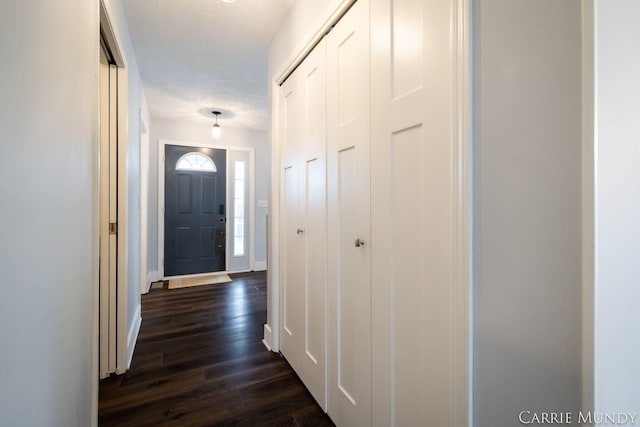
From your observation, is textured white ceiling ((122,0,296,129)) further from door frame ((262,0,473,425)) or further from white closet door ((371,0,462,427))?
door frame ((262,0,473,425))

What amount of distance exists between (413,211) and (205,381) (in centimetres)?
172

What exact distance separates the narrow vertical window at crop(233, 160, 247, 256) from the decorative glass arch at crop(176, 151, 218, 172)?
357mm

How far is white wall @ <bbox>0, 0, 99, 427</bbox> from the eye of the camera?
57 centimetres

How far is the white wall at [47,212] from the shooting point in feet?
1.86

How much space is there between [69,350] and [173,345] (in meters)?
1.51

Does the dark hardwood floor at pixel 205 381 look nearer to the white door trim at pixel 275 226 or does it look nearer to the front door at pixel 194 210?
the white door trim at pixel 275 226

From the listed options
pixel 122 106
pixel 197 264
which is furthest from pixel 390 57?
pixel 197 264

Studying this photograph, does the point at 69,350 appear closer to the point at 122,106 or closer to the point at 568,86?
the point at 568,86

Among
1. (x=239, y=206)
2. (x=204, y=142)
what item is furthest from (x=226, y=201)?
(x=204, y=142)

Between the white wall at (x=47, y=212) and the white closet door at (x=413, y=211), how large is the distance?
997 millimetres

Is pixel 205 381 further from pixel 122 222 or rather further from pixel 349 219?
pixel 349 219

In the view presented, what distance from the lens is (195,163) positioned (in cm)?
430

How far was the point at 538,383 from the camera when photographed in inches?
23.8

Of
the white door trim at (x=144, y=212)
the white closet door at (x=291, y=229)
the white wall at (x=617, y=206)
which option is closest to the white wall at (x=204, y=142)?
the white door trim at (x=144, y=212)
